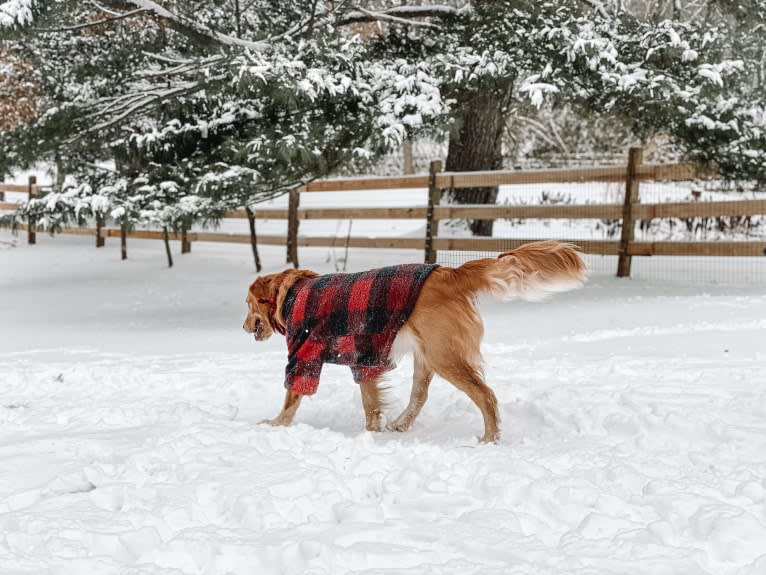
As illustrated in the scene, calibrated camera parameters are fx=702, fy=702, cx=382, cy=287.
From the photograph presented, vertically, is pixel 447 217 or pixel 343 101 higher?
pixel 343 101

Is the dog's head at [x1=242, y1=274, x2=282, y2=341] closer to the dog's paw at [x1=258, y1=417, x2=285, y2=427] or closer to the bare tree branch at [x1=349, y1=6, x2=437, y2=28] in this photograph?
the dog's paw at [x1=258, y1=417, x2=285, y2=427]

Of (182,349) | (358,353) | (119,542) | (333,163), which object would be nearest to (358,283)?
(358,353)

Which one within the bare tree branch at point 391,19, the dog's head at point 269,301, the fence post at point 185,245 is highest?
the bare tree branch at point 391,19

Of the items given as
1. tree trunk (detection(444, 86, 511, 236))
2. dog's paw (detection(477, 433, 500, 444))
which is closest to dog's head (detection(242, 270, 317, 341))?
dog's paw (detection(477, 433, 500, 444))

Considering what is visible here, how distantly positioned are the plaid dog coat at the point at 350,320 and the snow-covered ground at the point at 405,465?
1.18 feet

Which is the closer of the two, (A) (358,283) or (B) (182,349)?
(A) (358,283)

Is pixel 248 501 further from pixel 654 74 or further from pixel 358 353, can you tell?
pixel 654 74

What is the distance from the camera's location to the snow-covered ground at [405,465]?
207 centimetres

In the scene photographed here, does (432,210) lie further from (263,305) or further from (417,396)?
(417,396)

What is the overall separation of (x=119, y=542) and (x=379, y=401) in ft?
6.70

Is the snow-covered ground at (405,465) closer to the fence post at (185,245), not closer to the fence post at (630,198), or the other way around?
the fence post at (630,198)

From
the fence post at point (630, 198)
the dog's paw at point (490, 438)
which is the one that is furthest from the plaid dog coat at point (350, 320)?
the fence post at point (630, 198)

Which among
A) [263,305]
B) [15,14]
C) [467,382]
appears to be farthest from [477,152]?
[467,382]

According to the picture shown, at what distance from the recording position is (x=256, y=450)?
3139 mm
